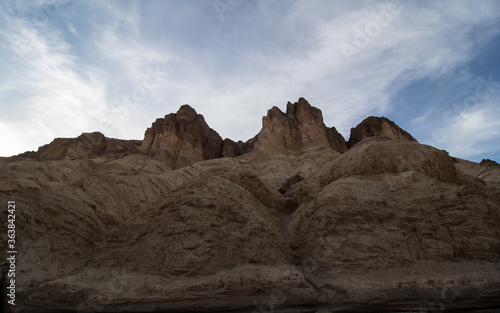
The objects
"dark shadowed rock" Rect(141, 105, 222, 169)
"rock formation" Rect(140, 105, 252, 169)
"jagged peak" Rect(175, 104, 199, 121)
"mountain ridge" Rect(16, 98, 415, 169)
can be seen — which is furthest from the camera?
"jagged peak" Rect(175, 104, 199, 121)

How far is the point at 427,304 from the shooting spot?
5602 mm

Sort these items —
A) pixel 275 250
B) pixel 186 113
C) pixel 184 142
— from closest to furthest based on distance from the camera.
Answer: pixel 275 250, pixel 184 142, pixel 186 113

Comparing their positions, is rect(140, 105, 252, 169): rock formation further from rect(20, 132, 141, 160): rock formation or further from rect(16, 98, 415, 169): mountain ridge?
rect(20, 132, 141, 160): rock formation

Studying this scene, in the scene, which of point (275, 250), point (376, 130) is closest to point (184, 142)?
point (376, 130)

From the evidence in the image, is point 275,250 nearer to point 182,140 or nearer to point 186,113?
point 182,140

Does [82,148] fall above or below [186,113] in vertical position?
below

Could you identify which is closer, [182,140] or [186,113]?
[182,140]

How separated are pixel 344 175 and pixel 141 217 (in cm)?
811

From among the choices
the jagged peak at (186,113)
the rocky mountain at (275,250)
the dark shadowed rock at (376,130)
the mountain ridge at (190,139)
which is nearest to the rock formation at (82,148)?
the mountain ridge at (190,139)

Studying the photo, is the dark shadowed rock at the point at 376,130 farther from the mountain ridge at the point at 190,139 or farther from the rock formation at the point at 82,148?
the rock formation at the point at 82,148

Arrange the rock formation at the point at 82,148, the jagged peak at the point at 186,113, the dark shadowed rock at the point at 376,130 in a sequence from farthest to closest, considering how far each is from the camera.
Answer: the jagged peak at the point at 186,113, the dark shadowed rock at the point at 376,130, the rock formation at the point at 82,148

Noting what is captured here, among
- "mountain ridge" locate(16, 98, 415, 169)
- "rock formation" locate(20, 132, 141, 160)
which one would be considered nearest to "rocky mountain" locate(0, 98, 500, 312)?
"mountain ridge" locate(16, 98, 415, 169)

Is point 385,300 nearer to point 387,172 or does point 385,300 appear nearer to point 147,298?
point 147,298

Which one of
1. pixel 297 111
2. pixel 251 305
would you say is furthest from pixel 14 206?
pixel 297 111
